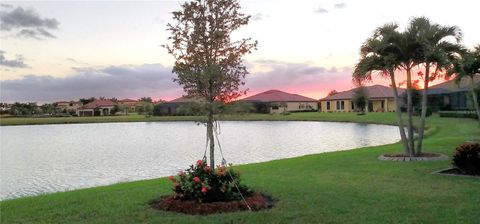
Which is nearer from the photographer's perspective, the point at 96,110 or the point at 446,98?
the point at 446,98

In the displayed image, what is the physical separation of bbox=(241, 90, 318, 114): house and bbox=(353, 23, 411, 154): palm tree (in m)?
73.2

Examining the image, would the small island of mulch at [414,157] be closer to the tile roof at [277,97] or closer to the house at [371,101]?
the house at [371,101]

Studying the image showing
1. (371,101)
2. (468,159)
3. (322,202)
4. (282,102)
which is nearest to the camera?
(322,202)

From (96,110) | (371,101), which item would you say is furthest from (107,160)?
(96,110)

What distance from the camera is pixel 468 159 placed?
Result: 1222cm

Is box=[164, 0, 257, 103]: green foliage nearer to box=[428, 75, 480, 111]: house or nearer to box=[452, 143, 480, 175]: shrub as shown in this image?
box=[452, 143, 480, 175]: shrub

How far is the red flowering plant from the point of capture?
8.87 meters

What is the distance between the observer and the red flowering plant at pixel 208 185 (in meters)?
8.87

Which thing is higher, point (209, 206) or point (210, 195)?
point (210, 195)

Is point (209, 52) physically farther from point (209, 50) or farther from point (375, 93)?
point (375, 93)

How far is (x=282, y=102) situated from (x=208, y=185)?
8565cm

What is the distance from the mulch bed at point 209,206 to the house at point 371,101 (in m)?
66.8

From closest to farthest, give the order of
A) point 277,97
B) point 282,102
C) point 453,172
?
1. point 453,172
2. point 282,102
3. point 277,97

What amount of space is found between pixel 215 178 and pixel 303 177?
153 inches
